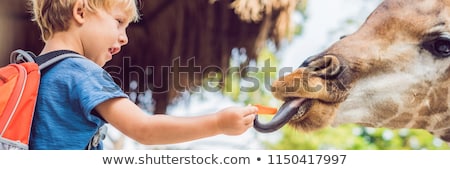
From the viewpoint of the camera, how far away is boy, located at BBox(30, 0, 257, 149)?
178cm

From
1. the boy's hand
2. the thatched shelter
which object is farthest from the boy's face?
the boy's hand

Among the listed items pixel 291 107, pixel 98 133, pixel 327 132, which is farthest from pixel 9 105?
pixel 327 132

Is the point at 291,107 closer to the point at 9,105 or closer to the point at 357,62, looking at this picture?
the point at 357,62

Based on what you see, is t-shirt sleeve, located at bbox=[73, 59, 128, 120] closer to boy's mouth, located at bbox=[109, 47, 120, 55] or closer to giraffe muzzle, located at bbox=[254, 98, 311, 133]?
boy's mouth, located at bbox=[109, 47, 120, 55]

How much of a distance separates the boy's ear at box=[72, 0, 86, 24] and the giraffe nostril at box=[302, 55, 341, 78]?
2.52 feet

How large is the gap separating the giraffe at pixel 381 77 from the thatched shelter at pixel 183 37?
202 millimetres

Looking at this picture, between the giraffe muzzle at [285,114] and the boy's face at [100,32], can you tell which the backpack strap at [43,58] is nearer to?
the boy's face at [100,32]

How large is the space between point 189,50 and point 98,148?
0.47 m

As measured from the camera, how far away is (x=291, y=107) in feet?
7.34

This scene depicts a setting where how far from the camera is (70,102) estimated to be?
1.85m

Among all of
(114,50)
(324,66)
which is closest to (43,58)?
(114,50)

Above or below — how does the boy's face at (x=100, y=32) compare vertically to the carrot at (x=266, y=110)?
above

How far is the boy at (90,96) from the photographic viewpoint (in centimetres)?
178

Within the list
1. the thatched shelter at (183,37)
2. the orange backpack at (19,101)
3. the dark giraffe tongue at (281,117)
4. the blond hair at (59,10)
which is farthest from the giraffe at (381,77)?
the orange backpack at (19,101)
